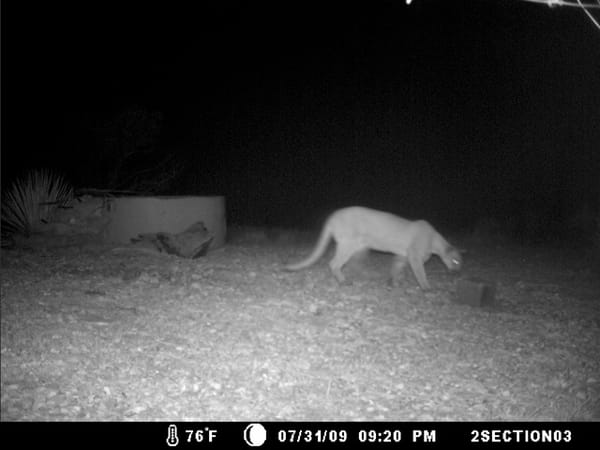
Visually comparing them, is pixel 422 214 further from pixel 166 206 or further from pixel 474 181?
pixel 166 206

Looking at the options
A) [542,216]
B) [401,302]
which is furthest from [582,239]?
[401,302]

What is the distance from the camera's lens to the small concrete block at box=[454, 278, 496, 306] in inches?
254

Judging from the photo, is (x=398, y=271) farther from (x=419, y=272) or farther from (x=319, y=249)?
(x=319, y=249)

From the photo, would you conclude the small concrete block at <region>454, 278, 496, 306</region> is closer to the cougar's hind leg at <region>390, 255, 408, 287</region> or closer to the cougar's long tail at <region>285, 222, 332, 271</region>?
the cougar's hind leg at <region>390, 255, 408, 287</region>

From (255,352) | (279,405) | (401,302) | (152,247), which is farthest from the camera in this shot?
(152,247)

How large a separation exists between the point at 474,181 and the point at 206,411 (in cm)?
2430

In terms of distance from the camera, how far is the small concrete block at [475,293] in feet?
21.1

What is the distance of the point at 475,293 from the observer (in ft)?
21.2

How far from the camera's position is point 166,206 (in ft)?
32.1

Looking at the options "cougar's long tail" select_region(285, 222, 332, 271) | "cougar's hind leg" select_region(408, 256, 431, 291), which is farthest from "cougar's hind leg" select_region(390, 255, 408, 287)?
"cougar's long tail" select_region(285, 222, 332, 271)
